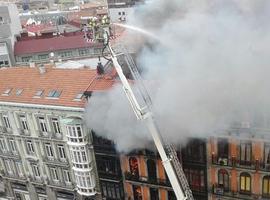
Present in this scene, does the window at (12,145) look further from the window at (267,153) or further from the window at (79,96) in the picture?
the window at (267,153)

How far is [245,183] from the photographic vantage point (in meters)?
23.0

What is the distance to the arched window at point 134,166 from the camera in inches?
1027

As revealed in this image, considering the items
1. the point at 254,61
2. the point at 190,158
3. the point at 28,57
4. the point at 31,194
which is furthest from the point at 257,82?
the point at 28,57

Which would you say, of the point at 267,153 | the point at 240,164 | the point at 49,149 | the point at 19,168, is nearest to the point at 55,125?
the point at 49,149

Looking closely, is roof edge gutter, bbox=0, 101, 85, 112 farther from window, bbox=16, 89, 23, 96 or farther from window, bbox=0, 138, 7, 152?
window, bbox=0, 138, 7, 152

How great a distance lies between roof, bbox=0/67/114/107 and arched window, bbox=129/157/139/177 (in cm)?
525

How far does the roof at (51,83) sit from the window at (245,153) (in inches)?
375

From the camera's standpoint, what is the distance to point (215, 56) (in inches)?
664

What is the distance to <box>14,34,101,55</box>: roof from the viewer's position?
51.6 meters

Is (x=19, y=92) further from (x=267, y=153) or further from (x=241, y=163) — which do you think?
(x=267, y=153)

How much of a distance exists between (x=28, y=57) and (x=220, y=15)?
134ft

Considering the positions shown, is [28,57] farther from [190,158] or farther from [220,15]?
[220,15]

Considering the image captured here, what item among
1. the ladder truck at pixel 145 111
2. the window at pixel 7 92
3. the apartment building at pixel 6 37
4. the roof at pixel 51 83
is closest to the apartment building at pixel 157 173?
the roof at pixel 51 83

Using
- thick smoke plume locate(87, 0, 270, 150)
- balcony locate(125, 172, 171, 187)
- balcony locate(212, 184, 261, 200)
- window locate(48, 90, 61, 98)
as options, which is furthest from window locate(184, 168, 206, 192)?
window locate(48, 90, 61, 98)
